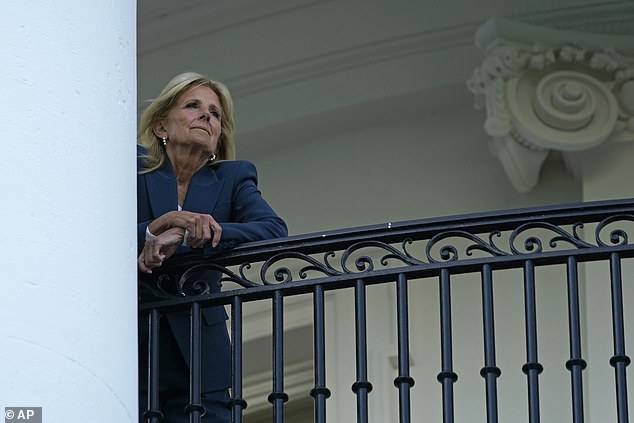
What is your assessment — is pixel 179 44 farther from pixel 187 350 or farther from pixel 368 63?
pixel 187 350

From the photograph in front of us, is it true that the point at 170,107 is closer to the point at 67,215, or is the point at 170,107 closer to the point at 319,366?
the point at 319,366

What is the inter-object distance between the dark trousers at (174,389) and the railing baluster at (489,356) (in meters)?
0.82

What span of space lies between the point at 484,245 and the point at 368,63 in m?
3.95

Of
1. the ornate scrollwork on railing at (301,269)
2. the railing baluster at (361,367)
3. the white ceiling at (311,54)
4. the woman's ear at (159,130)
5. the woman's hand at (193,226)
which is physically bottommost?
the railing baluster at (361,367)

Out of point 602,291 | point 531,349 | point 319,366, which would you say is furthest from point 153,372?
point 602,291

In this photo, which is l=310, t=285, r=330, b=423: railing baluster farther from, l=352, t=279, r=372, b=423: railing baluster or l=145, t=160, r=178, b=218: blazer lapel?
l=145, t=160, r=178, b=218: blazer lapel

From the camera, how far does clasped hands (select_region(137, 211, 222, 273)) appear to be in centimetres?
689

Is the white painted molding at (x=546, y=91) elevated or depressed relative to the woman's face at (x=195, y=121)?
elevated

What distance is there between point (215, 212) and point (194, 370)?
0.60 metres

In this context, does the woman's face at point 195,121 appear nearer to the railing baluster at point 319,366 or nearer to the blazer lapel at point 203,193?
the blazer lapel at point 203,193

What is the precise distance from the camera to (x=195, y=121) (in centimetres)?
739

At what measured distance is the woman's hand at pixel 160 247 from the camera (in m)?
6.89

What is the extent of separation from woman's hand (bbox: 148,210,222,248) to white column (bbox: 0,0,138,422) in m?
0.62

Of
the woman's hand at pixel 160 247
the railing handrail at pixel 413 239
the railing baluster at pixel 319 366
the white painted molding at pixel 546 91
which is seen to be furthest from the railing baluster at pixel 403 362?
the white painted molding at pixel 546 91
